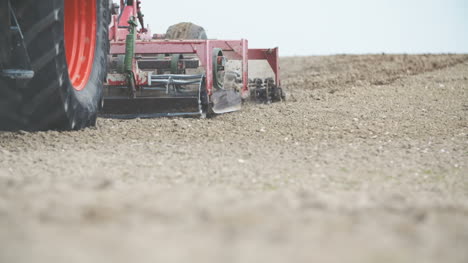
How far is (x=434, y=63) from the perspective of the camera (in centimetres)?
1588

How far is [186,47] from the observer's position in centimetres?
662

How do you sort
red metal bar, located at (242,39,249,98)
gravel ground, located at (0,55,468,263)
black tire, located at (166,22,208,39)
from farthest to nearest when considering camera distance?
black tire, located at (166,22,208,39), red metal bar, located at (242,39,249,98), gravel ground, located at (0,55,468,263)

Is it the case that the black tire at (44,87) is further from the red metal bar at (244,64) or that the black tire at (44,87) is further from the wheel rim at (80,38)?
the red metal bar at (244,64)

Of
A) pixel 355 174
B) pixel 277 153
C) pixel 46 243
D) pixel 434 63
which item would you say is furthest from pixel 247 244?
pixel 434 63

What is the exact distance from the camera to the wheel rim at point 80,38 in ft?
15.9

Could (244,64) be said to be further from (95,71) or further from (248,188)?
(248,188)

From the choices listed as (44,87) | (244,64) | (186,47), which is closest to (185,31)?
(244,64)

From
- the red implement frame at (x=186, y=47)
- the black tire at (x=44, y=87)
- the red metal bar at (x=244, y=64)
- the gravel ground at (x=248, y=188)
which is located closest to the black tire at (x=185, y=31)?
the red implement frame at (x=186, y=47)

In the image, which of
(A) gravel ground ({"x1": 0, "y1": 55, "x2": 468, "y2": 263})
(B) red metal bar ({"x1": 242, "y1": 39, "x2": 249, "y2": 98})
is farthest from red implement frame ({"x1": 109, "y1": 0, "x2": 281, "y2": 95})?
(A) gravel ground ({"x1": 0, "y1": 55, "x2": 468, "y2": 263})

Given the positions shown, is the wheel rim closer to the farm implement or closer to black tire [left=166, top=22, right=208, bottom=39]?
the farm implement

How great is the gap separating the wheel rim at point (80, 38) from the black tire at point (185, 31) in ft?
13.0

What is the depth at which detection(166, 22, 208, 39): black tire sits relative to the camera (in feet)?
29.2

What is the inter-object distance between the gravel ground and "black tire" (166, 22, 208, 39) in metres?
2.22

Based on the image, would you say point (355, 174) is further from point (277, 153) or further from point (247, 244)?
point (247, 244)
